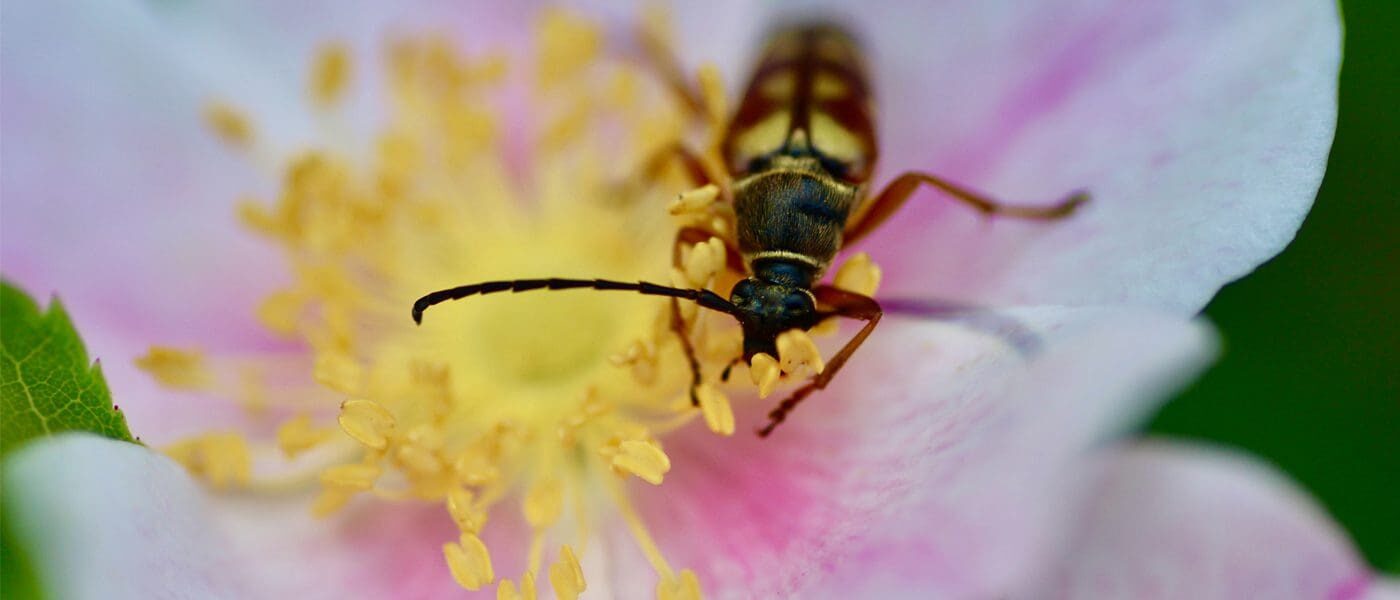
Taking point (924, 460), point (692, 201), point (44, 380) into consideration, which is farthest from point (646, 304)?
point (44, 380)

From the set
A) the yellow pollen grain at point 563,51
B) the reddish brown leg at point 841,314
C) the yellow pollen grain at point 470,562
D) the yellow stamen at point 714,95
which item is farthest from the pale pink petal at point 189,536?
the yellow pollen grain at point 563,51

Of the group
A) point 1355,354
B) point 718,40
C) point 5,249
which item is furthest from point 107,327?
point 1355,354

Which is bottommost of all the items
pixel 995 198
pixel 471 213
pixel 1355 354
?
pixel 1355 354

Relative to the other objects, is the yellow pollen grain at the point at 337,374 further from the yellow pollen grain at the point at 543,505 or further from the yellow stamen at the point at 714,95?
the yellow stamen at the point at 714,95

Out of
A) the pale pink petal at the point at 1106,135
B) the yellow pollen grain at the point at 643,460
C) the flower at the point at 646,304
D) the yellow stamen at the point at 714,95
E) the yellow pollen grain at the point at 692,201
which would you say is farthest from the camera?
the yellow stamen at the point at 714,95

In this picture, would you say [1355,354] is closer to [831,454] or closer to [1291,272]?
[1291,272]

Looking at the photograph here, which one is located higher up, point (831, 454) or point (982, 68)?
point (982, 68)
